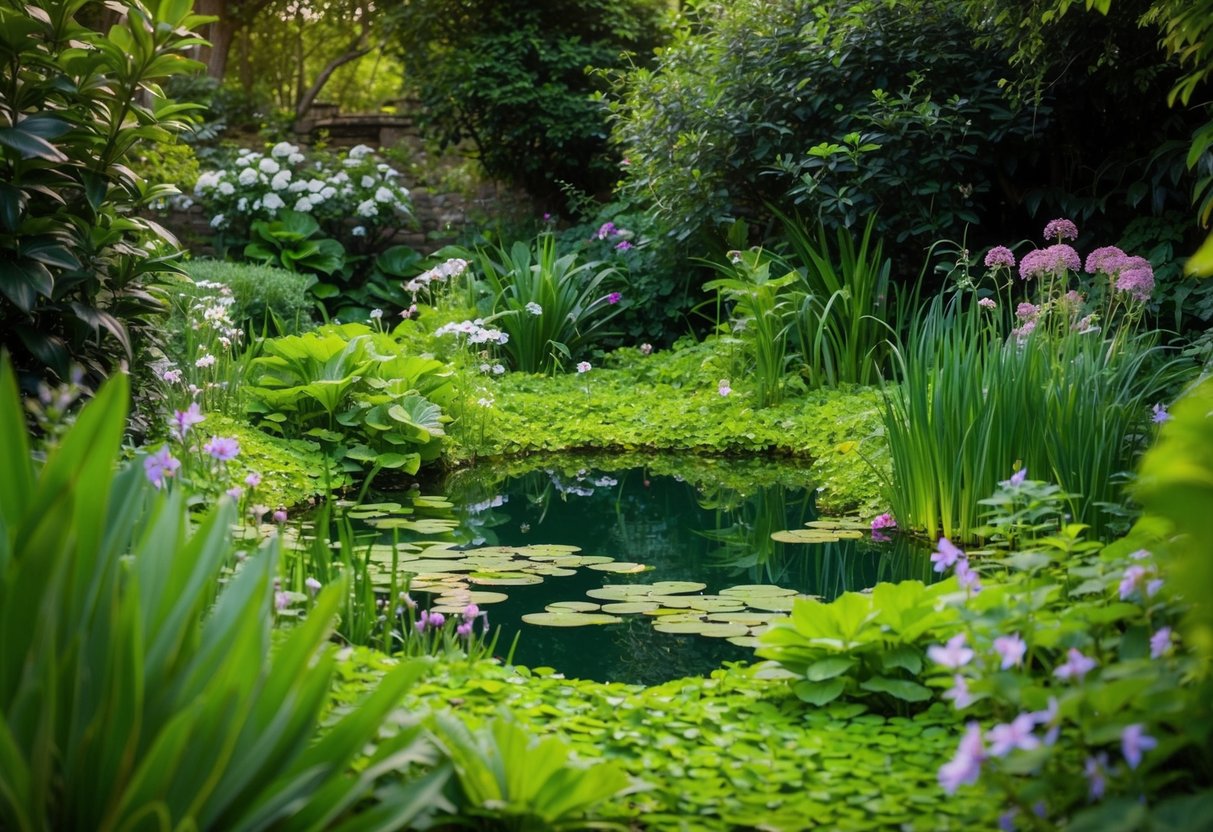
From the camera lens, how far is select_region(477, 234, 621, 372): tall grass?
24.6 ft

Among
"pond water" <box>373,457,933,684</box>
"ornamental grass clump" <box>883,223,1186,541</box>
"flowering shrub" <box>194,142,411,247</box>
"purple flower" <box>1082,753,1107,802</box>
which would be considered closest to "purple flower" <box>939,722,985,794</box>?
"purple flower" <box>1082,753,1107,802</box>

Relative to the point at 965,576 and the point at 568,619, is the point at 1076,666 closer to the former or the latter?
the point at 965,576

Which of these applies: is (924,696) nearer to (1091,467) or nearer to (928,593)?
(928,593)

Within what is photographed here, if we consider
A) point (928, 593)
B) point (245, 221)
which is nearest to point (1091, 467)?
point (928, 593)

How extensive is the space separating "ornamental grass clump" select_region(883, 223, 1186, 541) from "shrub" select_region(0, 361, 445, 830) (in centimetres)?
241

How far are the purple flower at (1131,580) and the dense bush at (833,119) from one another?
4.55 meters

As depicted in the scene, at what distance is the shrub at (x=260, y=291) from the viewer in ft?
23.9

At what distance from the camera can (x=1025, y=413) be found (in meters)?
3.53

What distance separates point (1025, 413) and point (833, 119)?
355 centimetres

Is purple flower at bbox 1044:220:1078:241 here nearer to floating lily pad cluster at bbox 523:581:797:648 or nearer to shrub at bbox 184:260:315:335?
floating lily pad cluster at bbox 523:581:797:648

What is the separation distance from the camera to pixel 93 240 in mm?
3271

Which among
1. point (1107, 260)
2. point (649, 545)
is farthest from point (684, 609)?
point (1107, 260)

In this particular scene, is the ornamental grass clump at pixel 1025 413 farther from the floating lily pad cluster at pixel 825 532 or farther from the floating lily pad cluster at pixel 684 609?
the floating lily pad cluster at pixel 684 609

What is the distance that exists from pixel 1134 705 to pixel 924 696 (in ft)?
1.99
